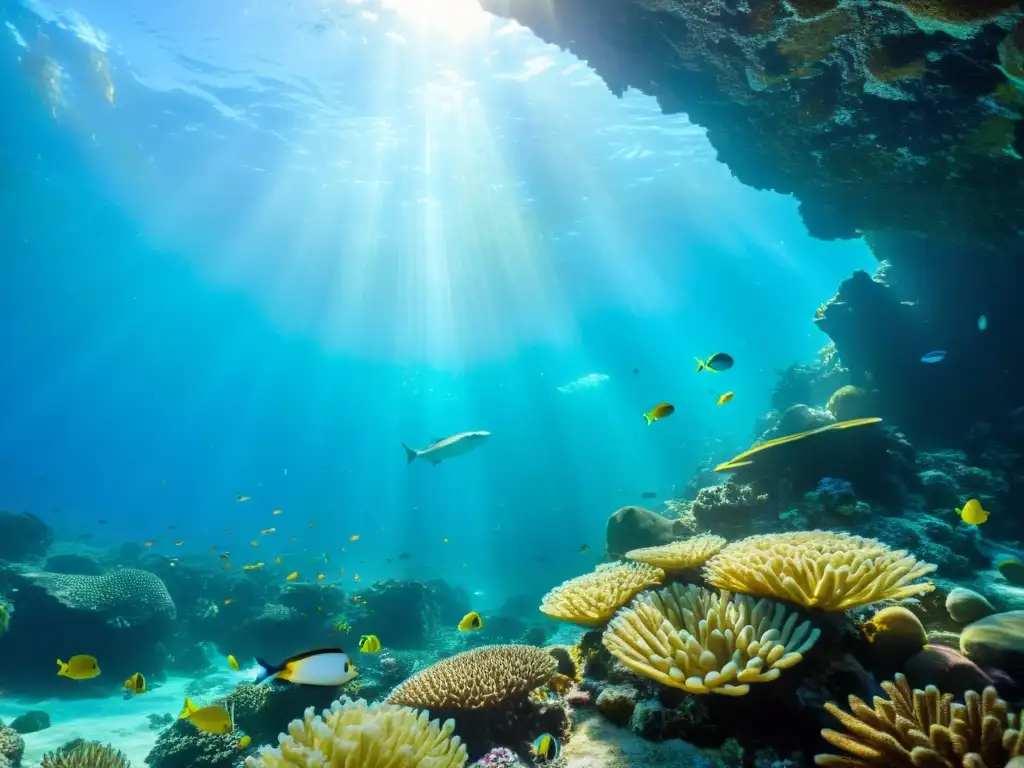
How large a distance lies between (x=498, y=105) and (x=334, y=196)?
45.0 feet

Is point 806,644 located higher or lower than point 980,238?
lower

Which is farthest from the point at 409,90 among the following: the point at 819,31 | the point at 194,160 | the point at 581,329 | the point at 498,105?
the point at 581,329

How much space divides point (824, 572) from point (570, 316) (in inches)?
1639

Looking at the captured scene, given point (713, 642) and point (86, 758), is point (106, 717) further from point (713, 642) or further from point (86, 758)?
point (713, 642)

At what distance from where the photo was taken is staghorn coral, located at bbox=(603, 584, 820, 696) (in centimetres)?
295

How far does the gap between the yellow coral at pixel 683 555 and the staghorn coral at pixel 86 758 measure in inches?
307

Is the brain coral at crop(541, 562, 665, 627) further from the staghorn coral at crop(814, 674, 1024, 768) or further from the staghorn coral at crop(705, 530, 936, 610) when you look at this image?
the staghorn coral at crop(814, 674, 1024, 768)

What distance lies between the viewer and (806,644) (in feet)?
10.2

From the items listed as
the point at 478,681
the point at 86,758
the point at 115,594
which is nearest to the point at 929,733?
the point at 478,681

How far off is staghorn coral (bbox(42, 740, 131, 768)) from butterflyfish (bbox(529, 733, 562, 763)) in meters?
6.93

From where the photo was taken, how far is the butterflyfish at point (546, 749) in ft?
11.5

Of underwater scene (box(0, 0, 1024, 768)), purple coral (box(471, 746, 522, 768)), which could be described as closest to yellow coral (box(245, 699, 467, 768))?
underwater scene (box(0, 0, 1024, 768))

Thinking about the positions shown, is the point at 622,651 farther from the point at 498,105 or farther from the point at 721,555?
the point at 498,105

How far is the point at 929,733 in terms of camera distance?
2.35 metres
